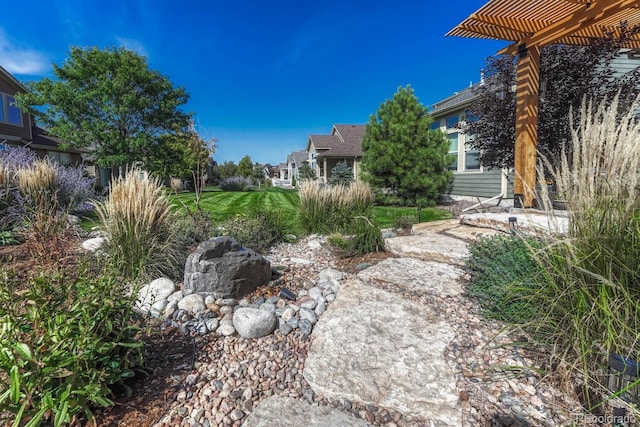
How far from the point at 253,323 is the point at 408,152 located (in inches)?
307

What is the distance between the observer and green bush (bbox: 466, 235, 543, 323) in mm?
1883

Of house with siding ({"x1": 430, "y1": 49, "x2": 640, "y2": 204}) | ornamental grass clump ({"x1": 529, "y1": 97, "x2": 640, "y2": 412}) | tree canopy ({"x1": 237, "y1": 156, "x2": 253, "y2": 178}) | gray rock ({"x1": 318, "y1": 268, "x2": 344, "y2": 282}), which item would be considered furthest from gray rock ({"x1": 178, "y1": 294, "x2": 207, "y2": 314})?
tree canopy ({"x1": 237, "y1": 156, "x2": 253, "y2": 178})

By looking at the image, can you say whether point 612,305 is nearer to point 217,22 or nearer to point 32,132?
point 217,22

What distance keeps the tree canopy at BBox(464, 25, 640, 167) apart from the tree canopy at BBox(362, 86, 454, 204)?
2.58 m

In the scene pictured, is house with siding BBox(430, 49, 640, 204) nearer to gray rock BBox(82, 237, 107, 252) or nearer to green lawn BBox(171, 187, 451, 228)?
green lawn BBox(171, 187, 451, 228)

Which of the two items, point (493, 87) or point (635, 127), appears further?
point (493, 87)

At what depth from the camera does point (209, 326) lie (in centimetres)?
223

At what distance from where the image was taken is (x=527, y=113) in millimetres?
4746

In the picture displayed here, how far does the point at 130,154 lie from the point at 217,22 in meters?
6.51

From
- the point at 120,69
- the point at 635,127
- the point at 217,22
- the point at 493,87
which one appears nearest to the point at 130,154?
the point at 120,69

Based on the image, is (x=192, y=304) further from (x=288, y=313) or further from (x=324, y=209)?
(x=324, y=209)

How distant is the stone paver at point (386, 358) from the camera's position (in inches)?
61.9

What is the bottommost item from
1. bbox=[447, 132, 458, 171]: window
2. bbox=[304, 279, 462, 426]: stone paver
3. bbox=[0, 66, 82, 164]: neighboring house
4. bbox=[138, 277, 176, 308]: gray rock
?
bbox=[304, 279, 462, 426]: stone paver

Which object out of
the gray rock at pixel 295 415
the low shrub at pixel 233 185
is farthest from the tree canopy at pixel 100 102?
the gray rock at pixel 295 415
